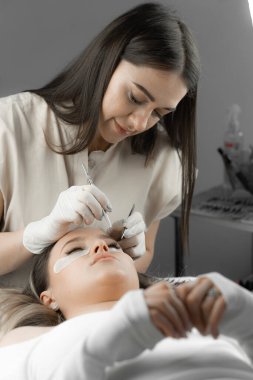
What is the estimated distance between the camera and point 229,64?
282 centimetres

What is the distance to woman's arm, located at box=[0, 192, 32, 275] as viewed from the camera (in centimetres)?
160

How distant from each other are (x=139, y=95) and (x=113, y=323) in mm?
723

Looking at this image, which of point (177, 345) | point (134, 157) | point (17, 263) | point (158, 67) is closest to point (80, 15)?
A: point (134, 157)

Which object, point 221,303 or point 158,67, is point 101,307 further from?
point 158,67

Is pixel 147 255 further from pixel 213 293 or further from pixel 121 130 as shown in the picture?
pixel 213 293

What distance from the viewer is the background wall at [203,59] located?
2268 millimetres

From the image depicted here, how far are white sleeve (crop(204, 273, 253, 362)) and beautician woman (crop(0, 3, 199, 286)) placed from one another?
19.4 inches

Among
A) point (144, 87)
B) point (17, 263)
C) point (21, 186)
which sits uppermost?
point (144, 87)

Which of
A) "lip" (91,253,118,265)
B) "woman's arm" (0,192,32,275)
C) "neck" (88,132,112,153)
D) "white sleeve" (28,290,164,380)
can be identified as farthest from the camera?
"neck" (88,132,112,153)

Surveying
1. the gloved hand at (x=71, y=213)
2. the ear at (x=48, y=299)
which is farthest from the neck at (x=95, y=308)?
the gloved hand at (x=71, y=213)

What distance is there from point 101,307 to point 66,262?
0.50 feet

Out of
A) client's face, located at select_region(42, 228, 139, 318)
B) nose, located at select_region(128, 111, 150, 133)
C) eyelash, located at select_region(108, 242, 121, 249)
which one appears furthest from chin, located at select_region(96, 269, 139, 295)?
nose, located at select_region(128, 111, 150, 133)

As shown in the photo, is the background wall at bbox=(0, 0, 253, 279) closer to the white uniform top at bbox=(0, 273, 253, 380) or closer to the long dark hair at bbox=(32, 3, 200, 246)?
the long dark hair at bbox=(32, 3, 200, 246)

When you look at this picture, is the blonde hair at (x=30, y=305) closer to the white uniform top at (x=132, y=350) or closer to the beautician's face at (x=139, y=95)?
the white uniform top at (x=132, y=350)
